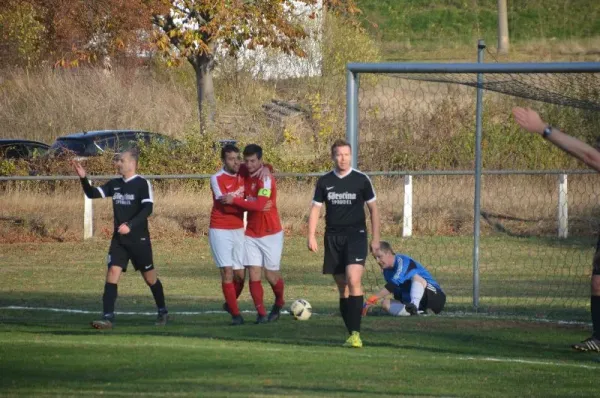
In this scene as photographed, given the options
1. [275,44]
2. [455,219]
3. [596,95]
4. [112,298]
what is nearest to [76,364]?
[112,298]

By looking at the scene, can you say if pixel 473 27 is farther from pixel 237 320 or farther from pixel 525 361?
pixel 525 361

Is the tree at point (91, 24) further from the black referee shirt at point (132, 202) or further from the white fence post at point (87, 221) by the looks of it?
Result: the black referee shirt at point (132, 202)

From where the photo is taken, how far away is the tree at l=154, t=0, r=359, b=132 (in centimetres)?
3020

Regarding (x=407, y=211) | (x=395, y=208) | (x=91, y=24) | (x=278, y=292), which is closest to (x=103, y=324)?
(x=278, y=292)

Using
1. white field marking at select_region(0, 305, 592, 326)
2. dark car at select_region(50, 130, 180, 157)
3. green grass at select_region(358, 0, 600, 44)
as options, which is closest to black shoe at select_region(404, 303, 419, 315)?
white field marking at select_region(0, 305, 592, 326)

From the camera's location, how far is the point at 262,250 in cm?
1238

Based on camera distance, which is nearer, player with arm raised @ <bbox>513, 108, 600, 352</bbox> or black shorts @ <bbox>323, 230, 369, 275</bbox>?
player with arm raised @ <bbox>513, 108, 600, 352</bbox>

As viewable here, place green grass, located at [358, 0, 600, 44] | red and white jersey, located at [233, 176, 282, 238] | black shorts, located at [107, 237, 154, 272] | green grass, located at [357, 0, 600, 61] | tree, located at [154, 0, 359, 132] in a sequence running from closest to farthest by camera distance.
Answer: black shorts, located at [107, 237, 154, 272] → red and white jersey, located at [233, 176, 282, 238] → tree, located at [154, 0, 359, 132] → green grass, located at [357, 0, 600, 61] → green grass, located at [358, 0, 600, 44]

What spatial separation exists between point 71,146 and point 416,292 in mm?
15335

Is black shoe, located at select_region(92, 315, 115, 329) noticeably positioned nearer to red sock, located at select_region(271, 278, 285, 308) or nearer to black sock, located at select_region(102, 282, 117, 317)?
black sock, located at select_region(102, 282, 117, 317)

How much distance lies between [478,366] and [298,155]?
58.0 feet

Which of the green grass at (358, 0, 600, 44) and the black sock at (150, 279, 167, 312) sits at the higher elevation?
the green grass at (358, 0, 600, 44)

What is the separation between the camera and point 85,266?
1983 centimetres

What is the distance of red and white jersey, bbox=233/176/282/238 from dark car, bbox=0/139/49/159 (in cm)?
1537
